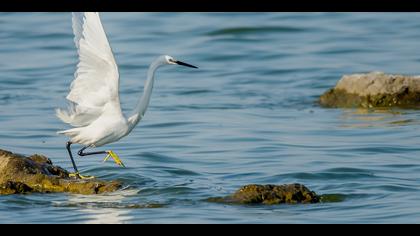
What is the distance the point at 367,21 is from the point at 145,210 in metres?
16.7

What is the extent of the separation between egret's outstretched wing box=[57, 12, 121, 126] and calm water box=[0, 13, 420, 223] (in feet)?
3.08

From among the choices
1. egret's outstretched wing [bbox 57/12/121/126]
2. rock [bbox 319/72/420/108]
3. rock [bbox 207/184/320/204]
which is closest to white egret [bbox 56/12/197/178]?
egret's outstretched wing [bbox 57/12/121/126]

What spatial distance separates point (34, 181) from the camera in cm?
1112

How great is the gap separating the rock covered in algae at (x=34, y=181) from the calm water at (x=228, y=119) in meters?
0.15

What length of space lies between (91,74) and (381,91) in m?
6.66

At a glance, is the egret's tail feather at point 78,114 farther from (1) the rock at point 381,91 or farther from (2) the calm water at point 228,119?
(1) the rock at point 381,91

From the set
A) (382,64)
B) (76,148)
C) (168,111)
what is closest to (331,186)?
(76,148)

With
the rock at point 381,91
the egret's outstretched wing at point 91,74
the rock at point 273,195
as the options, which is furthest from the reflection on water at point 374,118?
the rock at point 273,195

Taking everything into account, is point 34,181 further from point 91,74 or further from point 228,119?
point 228,119

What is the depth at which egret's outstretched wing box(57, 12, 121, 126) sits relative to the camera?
1088 centimetres

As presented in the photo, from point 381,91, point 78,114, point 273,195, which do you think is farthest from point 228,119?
point 273,195

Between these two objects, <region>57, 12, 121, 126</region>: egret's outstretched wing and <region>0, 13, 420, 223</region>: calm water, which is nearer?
<region>0, 13, 420, 223</region>: calm water

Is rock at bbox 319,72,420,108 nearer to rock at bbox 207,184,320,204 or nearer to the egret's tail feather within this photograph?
the egret's tail feather
